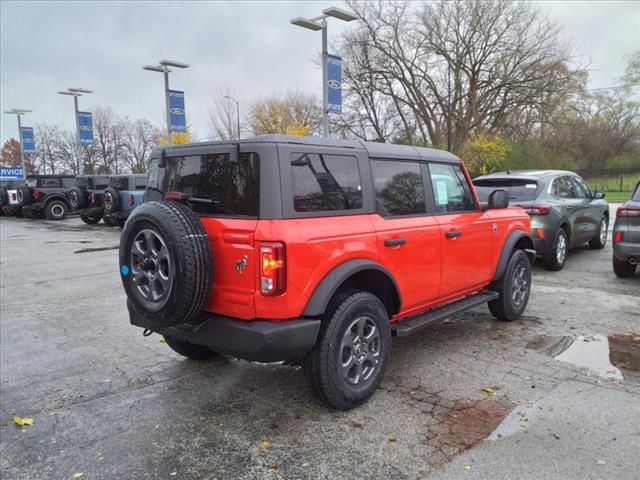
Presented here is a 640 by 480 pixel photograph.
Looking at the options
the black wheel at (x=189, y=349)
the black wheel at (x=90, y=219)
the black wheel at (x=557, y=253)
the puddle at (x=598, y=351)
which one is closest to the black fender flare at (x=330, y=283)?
the black wheel at (x=189, y=349)

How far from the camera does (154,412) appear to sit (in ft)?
11.6

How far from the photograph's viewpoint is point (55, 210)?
864 inches

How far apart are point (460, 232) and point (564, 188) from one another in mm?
5161

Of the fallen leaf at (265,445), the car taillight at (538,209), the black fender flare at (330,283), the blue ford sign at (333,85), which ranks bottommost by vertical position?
the fallen leaf at (265,445)

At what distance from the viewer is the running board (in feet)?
12.8

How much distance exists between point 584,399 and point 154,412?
3108 millimetres

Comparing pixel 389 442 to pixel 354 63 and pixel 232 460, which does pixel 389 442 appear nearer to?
pixel 232 460

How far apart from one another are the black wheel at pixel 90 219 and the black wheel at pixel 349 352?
1742cm

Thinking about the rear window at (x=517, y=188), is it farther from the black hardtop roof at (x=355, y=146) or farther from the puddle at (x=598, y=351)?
the black hardtop roof at (x=355, y=146)

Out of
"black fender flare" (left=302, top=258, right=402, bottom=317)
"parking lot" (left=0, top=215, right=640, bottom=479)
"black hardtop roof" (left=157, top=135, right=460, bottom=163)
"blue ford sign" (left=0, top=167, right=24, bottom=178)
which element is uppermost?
"blue ford sign" (left=0, top=167, right=24, bottom=178)

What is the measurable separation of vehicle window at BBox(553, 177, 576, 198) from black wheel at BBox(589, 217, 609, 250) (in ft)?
5.84

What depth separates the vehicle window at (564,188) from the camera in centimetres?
838

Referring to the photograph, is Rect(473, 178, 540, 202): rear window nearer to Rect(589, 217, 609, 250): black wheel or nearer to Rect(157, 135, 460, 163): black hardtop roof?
Rect(589, 217, 609, 250): black wheel

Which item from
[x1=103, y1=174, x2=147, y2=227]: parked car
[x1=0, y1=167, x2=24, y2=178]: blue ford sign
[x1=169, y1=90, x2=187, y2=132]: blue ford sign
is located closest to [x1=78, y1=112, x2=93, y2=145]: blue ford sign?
[x1=0, y1=167, x2=24, y2=178]: blue ford sign
